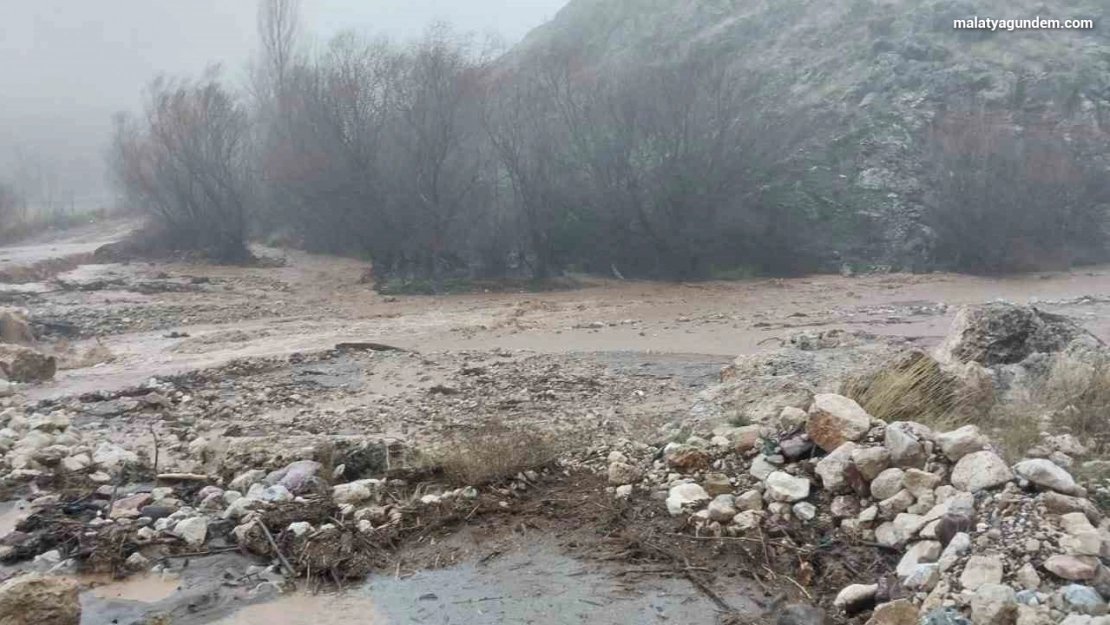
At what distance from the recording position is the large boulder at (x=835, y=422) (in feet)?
19.7

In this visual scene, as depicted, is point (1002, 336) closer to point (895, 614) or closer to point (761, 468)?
point (761, 468)

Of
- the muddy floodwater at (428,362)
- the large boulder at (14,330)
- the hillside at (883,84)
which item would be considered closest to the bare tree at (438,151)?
the muddy floodwater at (428,362)

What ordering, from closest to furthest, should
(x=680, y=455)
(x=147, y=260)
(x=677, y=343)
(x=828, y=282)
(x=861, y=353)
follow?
1. (x=680, y=455)
2. (x=861, y=353)
3. (x=677, y=343)
4. (x=828, y=282)
5. (x=147, y=260)

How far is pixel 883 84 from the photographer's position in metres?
37.2

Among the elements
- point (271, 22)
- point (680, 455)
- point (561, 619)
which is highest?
point (271, 22)

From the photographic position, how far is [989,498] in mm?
4980

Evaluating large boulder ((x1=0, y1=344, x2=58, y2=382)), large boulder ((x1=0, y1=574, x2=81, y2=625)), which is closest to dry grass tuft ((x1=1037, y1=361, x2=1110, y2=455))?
large boulder ((x1=0, y1=574, x2=81, y2=625))

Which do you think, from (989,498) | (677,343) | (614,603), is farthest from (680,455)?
(677,343)

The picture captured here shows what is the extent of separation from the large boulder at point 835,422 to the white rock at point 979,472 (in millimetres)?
736

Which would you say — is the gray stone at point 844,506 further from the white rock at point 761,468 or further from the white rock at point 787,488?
the white rock at point 761,468

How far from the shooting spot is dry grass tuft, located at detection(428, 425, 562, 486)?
7.01 meters

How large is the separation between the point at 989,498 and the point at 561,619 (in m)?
2.46

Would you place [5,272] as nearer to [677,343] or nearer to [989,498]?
[677,343]

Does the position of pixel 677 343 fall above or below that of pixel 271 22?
below
